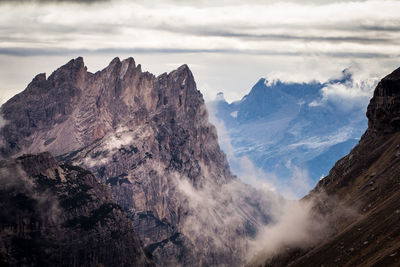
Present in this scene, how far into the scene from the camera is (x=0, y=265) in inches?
6575

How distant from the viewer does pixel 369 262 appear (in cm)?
19550

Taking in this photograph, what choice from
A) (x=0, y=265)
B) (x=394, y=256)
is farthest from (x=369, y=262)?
(x=0, y=265)

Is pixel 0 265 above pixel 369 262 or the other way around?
above

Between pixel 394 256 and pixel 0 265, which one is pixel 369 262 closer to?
pixel 394 256

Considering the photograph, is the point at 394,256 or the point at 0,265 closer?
the point at 0,265

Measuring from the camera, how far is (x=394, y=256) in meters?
184

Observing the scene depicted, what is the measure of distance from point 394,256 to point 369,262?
12.6 meters

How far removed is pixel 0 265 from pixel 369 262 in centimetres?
10701

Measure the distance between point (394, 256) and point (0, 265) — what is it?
356ft

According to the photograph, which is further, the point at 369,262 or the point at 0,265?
the point at 369,262
